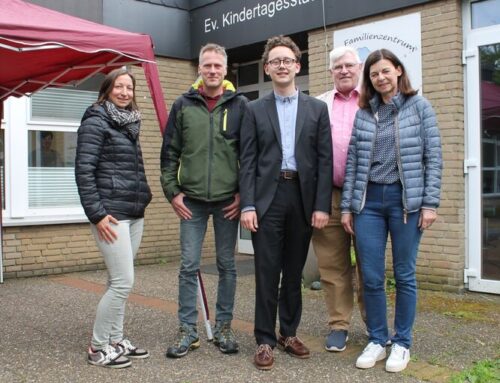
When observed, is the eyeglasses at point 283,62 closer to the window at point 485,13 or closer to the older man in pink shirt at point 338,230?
the older man in pink shirt at point 338,230

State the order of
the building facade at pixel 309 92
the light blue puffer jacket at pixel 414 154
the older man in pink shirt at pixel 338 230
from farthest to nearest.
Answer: the building facade at pixel 309 92
the older man in pink shirt at pixel 338 230
the light blue puffer jacket at pixel 414 154

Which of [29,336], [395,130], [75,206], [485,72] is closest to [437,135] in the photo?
[395,130]

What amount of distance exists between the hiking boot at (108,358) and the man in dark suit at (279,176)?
34.1 inches

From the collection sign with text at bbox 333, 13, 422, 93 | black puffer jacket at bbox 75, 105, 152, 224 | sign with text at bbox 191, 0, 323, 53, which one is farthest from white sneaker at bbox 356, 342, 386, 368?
sign with text at bbox 191, 0, 323, 53

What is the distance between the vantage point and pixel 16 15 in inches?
156

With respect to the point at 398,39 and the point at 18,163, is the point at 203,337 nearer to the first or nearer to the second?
the point at 398,39

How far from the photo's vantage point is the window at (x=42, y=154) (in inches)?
284

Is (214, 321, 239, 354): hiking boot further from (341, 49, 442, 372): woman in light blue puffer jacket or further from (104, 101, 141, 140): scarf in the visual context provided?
(104, 101, 141, 140): scarf

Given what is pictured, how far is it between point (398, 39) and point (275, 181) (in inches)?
129

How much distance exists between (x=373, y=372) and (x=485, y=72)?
11.5 ft

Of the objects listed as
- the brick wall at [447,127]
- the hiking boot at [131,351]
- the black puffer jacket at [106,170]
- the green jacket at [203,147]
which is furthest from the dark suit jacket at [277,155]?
the brick wall at [447,127]

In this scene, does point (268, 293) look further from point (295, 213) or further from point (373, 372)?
point (373, 372)

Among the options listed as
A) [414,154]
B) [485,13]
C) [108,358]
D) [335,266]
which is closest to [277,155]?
[414,154]

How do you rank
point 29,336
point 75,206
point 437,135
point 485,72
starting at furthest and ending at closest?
point 75,206 < point 485,72 < point 29,336 < point 437,135
